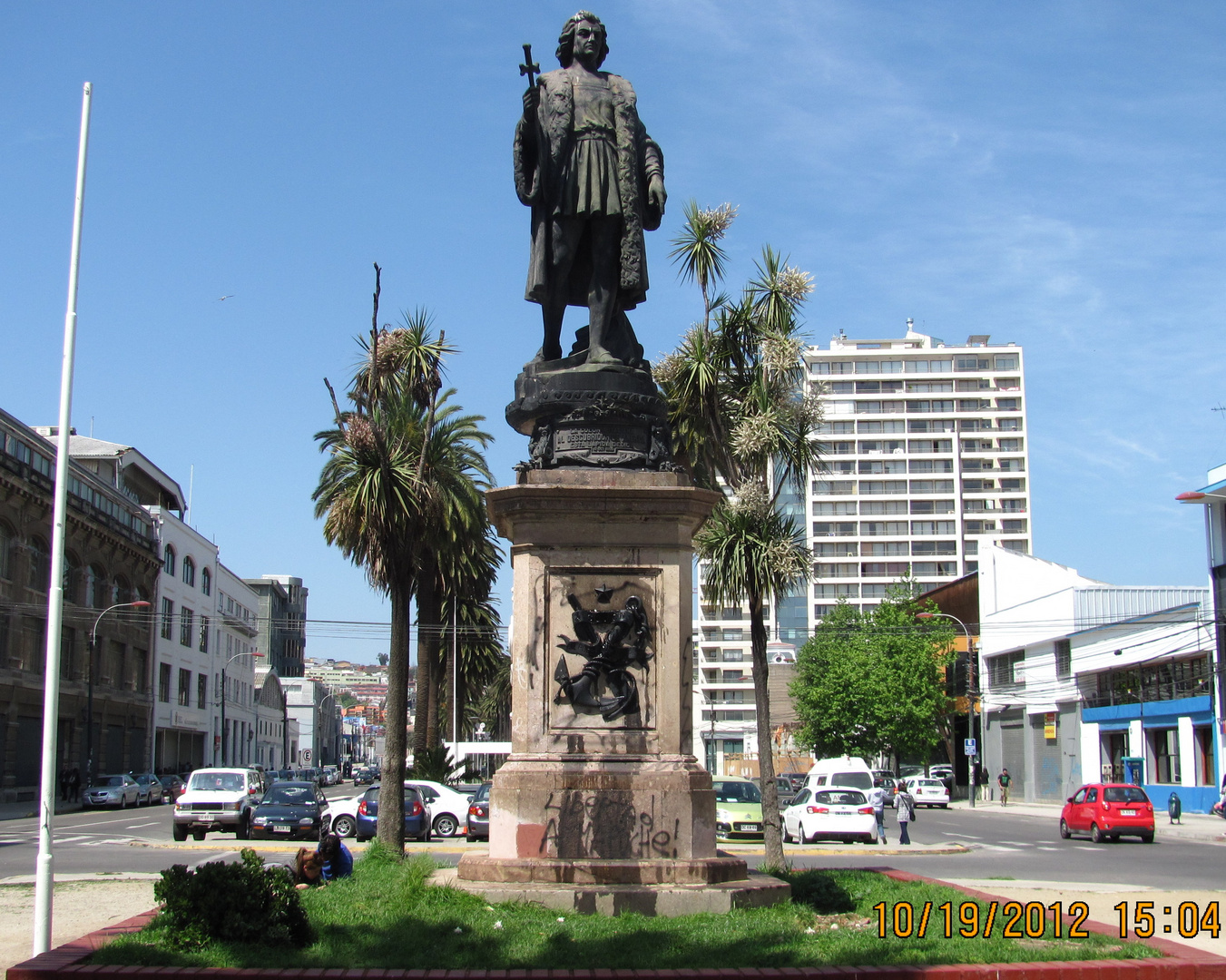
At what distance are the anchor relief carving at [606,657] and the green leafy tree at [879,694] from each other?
5004 cm

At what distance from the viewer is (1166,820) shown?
43375 millimetres

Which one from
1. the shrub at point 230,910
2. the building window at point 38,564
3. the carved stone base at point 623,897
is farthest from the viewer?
the building window at point 38,564

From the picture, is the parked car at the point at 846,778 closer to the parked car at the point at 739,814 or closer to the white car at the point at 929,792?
the parked car at the point at 739,814

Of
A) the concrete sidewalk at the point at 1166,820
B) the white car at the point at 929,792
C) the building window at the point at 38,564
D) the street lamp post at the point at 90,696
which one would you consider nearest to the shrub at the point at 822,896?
the concrete sidewalk at the point at 1166,820

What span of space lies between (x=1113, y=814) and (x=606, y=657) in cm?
2760

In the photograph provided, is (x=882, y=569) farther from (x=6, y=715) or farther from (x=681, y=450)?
(x=681, y=450)

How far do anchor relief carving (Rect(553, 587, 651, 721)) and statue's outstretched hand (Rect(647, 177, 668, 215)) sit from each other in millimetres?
3470

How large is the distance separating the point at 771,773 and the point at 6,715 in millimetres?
44464

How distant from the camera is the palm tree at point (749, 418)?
56.5ft

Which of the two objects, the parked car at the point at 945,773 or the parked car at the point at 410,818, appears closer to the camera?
the parked car at the point at 410,818

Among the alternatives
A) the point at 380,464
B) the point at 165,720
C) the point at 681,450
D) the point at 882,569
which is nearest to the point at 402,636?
the point at 380,464

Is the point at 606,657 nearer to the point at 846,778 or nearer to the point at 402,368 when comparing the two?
the point at 402,368

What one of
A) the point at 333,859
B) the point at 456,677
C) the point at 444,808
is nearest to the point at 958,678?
the point at 456,677

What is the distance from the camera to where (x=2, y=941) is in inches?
440
